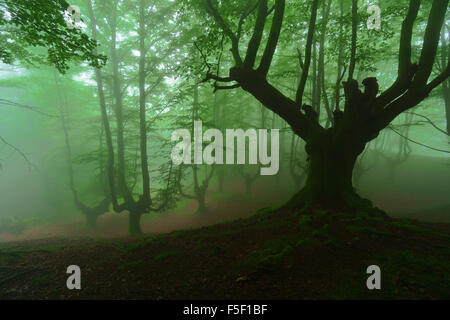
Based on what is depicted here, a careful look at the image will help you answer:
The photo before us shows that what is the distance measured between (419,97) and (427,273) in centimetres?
410

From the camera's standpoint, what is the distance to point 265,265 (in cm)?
391

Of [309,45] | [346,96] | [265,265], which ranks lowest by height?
[265,265]

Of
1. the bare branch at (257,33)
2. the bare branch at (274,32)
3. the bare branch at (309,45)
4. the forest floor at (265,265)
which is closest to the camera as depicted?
the forest floor at (265,265)

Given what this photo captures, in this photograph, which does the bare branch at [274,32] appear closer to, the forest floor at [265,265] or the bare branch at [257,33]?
the bare branch at [257,33]

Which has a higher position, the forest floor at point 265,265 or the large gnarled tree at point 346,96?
the large gnarled tree at point 346,96

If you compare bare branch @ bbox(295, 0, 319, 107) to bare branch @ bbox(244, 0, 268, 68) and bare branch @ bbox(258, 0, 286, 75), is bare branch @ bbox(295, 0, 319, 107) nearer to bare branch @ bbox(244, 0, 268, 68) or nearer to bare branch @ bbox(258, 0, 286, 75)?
bare branch @ bbox(258, 0, 286, 75)

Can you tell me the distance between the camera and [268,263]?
3.93m

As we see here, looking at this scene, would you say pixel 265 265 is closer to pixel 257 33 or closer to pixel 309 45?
pixel 257 33

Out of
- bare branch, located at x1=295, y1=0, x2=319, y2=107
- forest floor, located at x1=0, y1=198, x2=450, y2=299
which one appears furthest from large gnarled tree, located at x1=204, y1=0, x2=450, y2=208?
forest floor, located at x1=0, y1=198, x2=450, y2=299

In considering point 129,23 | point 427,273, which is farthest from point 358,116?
point 129,23

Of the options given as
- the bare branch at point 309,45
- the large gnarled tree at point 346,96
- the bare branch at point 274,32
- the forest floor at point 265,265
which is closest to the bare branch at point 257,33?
the large gnarled tree at point 346,96

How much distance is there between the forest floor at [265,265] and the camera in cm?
340

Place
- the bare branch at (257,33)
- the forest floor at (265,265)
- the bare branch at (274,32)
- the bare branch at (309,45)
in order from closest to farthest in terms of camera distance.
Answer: the forest floor at (265,265) → the bare branch at (274,32) → the bare branch at (257,33) → the bare branch at (309,45)

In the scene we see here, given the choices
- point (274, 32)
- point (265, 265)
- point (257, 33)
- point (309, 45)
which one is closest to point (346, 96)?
point (309, 45)
